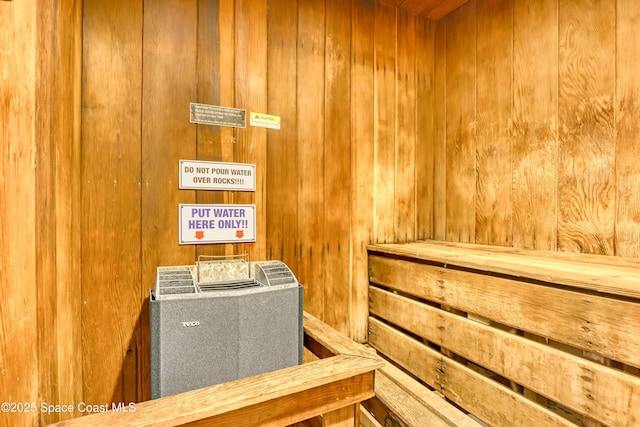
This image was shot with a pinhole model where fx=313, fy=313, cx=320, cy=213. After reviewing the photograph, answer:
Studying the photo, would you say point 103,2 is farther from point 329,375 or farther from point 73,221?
point 329,375

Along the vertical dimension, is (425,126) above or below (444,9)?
below

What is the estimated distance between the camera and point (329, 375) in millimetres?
850

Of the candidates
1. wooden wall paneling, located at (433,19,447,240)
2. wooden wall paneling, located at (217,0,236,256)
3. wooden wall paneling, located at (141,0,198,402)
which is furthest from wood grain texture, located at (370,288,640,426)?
wooden wall paneling, located at (141,0,198,402)

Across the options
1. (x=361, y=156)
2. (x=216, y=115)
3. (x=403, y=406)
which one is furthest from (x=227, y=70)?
Result: (x=403, y=406)

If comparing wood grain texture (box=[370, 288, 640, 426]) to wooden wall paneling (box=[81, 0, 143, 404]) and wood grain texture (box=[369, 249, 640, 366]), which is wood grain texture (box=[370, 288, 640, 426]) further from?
wooden wall paneling (box=[81, 0, 143, 404])

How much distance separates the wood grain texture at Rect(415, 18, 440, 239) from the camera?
7.03 feet

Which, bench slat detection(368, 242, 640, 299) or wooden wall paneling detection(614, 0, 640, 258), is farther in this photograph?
wooden wall paneling detection(614, 0, 640, 258)

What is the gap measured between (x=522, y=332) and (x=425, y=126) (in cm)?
147

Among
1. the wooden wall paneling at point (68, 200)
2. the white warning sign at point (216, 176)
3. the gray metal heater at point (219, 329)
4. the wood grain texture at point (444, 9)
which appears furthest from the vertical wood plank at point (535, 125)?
the wooden wall paneling at point (68, 200)

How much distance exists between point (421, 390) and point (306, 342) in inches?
23.1

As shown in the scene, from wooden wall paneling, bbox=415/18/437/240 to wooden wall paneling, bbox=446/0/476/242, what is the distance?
0.37 feet

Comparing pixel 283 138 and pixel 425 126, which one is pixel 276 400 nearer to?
pixel 283 138

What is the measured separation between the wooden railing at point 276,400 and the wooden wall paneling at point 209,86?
2.61ft

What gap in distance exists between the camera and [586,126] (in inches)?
56.6
